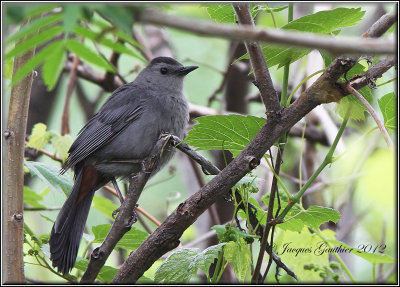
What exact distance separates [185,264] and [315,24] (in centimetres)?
111

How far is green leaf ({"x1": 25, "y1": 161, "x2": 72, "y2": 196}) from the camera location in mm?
2949

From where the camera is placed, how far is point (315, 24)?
6.34 feet

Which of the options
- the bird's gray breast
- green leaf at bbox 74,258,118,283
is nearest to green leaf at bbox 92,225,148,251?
green leaf at bbox 74,258,118,283

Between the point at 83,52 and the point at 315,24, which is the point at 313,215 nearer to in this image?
the point at 315,24

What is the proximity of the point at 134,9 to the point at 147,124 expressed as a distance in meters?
2.82

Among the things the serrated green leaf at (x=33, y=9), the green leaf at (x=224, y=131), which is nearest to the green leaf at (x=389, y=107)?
the green leaf at (x=224, y=131)

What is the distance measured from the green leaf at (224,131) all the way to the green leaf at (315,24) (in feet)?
0.90

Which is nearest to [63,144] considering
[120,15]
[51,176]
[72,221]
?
[72,221]

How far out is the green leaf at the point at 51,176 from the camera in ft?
9.68

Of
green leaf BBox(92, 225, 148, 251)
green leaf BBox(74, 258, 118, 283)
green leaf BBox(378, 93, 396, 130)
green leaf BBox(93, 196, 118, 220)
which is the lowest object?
green leaf BBox(74, 258, 118, 283)

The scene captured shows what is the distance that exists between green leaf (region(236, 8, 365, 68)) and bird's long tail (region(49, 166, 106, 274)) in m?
1.55

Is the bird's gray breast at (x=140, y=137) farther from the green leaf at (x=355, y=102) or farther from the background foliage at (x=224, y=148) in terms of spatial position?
the green leaf at (x=355, y=102)

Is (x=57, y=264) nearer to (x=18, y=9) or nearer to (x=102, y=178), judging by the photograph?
(x=102, y=178)

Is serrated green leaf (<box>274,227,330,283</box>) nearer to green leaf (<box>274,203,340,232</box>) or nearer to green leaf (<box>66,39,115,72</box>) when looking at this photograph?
green leaf (<box>274,203,340,232</box>)
